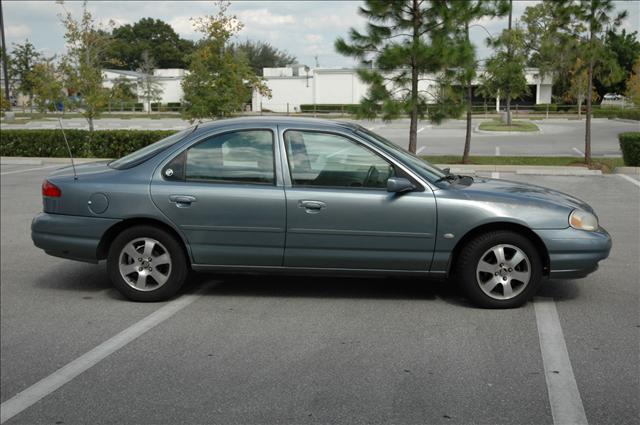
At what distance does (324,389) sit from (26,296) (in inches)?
139

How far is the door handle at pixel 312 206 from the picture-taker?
5.86m

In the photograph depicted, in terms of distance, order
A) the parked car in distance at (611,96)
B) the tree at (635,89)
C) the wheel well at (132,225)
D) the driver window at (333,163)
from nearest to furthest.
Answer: the driver window at (333,163)
the wheel well at (132,225)
the tree at (635,89)
the parked car in distance at (611,96)

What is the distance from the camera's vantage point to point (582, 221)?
5.91m

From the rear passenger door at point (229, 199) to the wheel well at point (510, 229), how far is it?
1.45 metres

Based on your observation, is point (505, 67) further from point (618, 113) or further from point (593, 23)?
point (618, 113)

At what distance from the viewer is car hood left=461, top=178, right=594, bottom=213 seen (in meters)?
5.91

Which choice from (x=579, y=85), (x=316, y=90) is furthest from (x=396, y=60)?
(x=316, y=90)

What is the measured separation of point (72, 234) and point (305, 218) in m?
2.03

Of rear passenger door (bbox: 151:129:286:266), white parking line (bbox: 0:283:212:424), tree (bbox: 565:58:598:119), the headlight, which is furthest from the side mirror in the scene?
tree (bbox: 565:58:598:119)

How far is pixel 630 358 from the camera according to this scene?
15.5ft

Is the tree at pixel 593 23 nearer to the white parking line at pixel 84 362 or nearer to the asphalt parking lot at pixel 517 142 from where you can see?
the asphalt parking lot at pixel 517 142

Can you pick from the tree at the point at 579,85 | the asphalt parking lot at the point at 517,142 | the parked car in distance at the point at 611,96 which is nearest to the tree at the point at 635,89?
the tree at the point at 579,85

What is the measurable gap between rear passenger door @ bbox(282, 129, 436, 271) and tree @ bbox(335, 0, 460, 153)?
11.7m

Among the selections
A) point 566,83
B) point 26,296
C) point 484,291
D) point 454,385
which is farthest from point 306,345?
point 566,83
